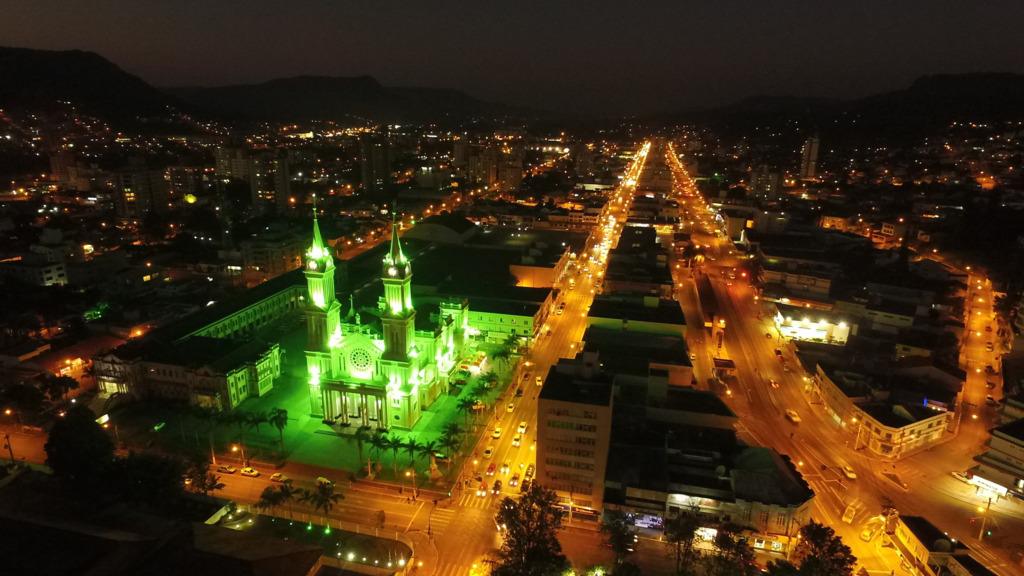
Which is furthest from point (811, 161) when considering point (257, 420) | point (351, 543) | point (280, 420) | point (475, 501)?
point (351, 543)

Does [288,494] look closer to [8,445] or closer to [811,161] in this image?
[8,445]

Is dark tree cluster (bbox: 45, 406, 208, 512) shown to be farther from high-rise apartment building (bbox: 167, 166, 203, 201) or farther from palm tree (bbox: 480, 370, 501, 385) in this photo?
high-rise apartment building (bbox: 167, 166, 203, 201)

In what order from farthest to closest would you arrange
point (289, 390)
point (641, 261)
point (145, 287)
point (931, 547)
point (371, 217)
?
point (371, 217)
point (641, 261)
point (145, 287)
point (289, 390)
point (931, 547)

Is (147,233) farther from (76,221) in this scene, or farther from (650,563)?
(650,563)

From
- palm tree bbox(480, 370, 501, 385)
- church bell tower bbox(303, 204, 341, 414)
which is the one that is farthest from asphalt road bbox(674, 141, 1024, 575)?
church bell tower bbox(303, 204, 341, 414)

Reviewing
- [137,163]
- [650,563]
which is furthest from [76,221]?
[650,563]
